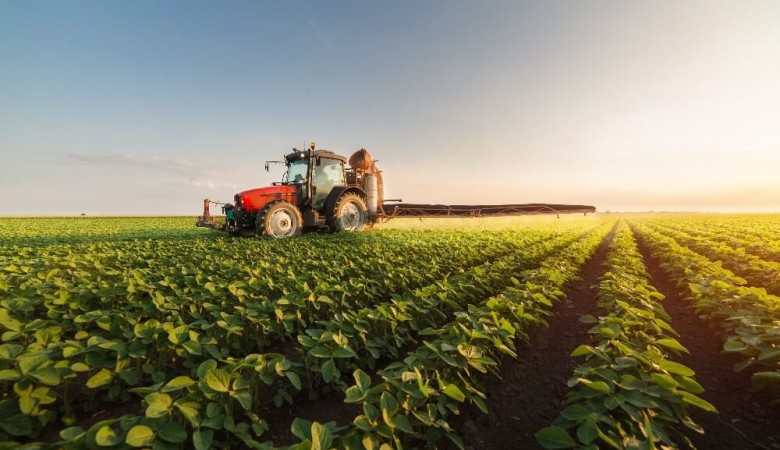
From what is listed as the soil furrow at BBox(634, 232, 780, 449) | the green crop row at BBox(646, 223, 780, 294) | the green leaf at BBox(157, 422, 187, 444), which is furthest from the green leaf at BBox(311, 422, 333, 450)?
the green crop row at BBox(646, 223, 780, 294)

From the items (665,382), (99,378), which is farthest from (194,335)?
(665,382)

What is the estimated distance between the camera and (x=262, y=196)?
1152cm

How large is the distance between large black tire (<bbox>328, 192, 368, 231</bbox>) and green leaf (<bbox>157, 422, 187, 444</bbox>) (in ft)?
34.2

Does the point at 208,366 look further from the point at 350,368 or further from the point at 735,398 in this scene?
the point at 735,398

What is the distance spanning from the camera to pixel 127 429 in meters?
1.78

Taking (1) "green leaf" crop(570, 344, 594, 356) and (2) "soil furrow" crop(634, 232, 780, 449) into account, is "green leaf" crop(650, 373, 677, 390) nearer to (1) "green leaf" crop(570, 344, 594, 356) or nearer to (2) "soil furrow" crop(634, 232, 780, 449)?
(1) "green leaf" crop(570, 344, 594, 356)

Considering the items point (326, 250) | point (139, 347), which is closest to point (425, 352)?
point (139, 347)

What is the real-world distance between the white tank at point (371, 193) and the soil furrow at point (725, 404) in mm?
10583

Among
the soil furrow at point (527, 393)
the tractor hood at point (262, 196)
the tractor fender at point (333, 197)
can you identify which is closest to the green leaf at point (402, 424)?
the soil furrow at point (527, 393)

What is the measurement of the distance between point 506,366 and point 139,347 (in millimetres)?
3426

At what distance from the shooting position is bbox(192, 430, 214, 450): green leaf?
1.75 m

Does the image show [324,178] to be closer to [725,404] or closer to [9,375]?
[9,375]

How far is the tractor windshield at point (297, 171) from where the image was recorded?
40.0 feet

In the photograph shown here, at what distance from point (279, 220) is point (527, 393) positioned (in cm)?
949
